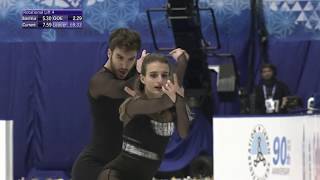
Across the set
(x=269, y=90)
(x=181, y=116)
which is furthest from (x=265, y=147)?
(x=181, y=116)

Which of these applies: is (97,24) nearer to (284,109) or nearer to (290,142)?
(284,109)

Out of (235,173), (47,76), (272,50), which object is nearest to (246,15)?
(272,50)

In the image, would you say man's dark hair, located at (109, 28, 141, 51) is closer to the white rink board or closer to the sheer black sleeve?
the sheer black sleeve

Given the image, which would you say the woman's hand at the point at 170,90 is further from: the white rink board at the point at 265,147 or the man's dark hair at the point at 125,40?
the white rink board at the point at 265,147

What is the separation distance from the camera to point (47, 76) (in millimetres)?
13344

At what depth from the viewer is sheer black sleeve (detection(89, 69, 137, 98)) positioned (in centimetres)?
465

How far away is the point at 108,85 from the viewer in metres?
4.69

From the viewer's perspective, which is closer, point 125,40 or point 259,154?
point 125,40

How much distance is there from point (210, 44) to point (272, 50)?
3.31ft

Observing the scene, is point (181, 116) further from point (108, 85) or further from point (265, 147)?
point (265, 147)

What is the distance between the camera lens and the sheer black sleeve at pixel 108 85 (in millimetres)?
4648

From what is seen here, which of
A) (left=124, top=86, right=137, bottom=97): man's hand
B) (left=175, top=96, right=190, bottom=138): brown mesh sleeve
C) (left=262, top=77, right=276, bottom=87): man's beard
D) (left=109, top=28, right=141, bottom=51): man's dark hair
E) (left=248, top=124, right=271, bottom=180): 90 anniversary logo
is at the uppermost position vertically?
(left=109, top=28, right=141, bottom=51): man's dark hair

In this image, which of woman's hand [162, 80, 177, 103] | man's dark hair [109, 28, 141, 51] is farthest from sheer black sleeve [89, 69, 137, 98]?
woman's hand [162, 80, 177, 103]

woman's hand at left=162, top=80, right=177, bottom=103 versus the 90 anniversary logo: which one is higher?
woman's hand at left=162, top=80, right=177, bottom=103
